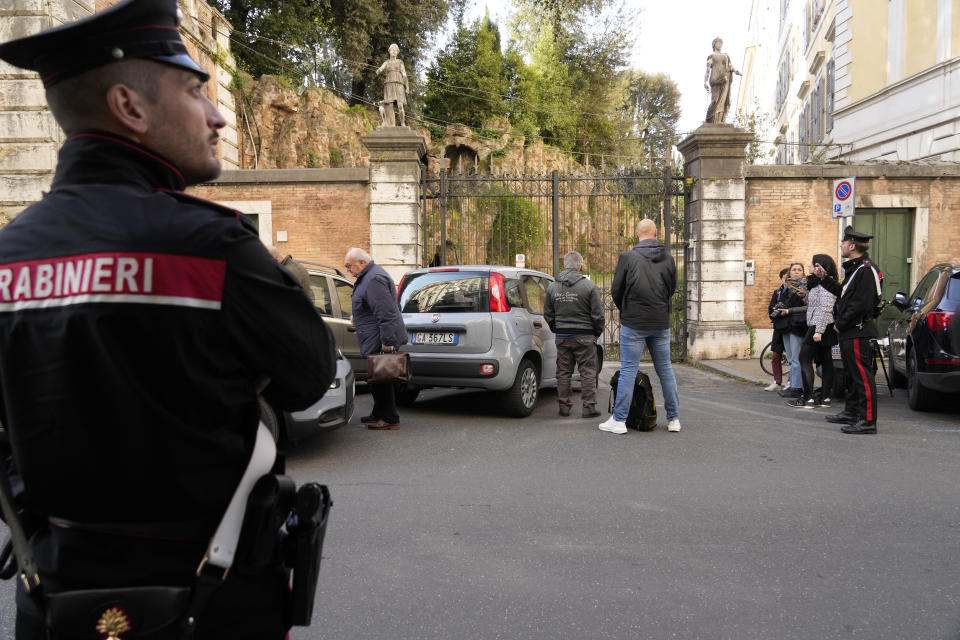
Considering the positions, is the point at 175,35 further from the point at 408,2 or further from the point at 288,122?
the point at 408,2

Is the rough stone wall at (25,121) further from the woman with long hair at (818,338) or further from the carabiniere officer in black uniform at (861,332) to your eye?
the carabiniere officer in black uniform at (861,332)

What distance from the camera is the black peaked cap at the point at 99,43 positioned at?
4.39 feet

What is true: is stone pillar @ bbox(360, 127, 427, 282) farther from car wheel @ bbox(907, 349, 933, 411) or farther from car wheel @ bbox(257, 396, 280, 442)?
car wheel @ bbox(257, 396, 280, 442)

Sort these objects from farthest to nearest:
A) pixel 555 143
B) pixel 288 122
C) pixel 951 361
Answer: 1. pixel 555 143
2. pixel 288 122
3. pixel 951 361

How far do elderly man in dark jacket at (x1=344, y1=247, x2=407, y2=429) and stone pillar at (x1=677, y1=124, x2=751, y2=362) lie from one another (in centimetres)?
791

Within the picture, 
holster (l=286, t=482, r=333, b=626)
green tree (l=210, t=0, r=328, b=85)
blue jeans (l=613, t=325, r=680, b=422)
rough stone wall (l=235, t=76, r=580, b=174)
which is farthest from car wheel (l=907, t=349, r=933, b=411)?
green tree (l=210, t=0, r=328, b=85)

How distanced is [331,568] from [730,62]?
12.9m

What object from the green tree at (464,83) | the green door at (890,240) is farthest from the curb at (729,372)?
the green tree at (464,83)

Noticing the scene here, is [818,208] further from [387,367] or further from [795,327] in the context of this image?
[387,367]

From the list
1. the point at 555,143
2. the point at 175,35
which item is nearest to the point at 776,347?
the point at 175,35

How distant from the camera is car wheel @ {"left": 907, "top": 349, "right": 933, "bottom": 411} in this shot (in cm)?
844

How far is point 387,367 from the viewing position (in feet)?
23.5

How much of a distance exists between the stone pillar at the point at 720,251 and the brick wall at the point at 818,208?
371 mm

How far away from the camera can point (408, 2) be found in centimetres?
3155
